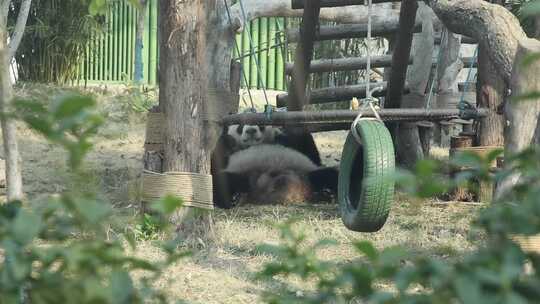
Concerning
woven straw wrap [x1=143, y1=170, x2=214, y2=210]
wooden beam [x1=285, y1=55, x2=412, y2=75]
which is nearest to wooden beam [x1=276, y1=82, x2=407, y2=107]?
wooden beam [x1=285, y1=55, x2=412, y2=75]

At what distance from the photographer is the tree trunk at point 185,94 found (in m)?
5.54

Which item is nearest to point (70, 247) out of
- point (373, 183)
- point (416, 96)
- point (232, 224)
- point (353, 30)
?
point (373, 183)

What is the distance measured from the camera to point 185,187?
5.53 meters

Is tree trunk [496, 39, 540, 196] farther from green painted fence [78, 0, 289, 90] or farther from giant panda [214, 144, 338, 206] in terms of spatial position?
green painted fence [78, 0, 289, 90]

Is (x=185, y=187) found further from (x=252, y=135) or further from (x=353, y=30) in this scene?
(x=252, y=135)

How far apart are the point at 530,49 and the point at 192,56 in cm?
220

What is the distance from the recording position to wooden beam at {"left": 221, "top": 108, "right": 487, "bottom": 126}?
19.5 feet

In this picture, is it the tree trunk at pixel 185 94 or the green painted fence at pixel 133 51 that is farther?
the green painted fence at pixel 133 51

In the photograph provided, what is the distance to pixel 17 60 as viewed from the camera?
533 inches

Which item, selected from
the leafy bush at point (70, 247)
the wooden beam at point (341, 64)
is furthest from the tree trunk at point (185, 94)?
the leafy bush at point (70, 247)

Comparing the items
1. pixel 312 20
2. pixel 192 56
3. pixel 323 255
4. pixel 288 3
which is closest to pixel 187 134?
pixel 192 56

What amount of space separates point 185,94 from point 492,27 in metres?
1.89

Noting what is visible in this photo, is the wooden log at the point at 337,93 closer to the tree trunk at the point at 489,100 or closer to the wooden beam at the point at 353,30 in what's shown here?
the wooden beam at the point at 353,30

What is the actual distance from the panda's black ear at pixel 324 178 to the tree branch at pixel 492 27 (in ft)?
9.85
